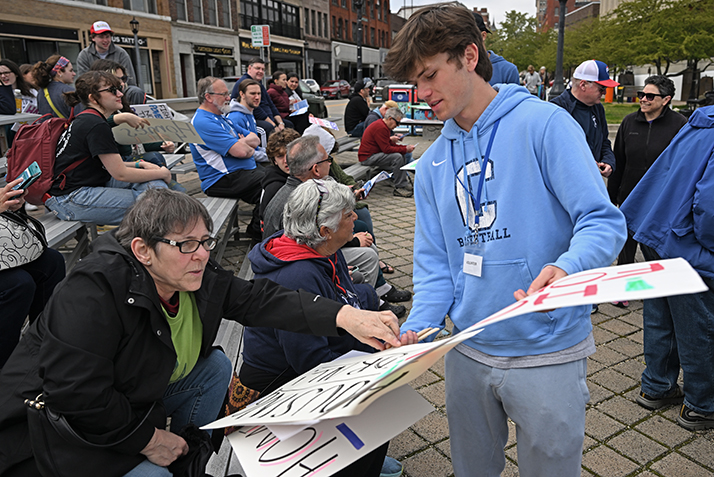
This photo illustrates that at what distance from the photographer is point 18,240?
3.02 meters

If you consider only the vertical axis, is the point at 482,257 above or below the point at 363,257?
above

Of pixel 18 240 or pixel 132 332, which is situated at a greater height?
pixel 18 240

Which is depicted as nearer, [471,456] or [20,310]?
[471,456]

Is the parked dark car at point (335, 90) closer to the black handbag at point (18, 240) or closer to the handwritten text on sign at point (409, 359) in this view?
the black handbag at point (18, 240)

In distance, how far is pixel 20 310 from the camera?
9.73 ft

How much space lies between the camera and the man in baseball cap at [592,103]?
491 cm

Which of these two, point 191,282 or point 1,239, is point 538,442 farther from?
point 1,239

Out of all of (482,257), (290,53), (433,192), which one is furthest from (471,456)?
(290,53)

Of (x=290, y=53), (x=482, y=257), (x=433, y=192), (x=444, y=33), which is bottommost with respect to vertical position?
(x=482, y=257)

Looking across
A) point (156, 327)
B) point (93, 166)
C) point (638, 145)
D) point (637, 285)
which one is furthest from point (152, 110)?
point (637, 285)

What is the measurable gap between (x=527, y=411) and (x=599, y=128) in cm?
433

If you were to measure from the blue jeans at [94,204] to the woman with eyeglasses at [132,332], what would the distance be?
8.70ft

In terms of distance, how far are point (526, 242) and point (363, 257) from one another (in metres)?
2.83

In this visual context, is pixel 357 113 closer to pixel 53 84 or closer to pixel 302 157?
pixel 53 84
